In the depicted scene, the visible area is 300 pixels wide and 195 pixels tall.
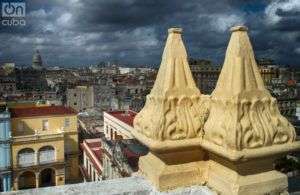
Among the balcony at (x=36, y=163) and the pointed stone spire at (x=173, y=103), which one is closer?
the pointed stone spire at (x=173, y=103)

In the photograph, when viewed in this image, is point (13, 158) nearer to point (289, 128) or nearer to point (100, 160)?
point (100, 160)

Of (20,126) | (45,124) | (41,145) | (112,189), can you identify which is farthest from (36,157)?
(112,189)

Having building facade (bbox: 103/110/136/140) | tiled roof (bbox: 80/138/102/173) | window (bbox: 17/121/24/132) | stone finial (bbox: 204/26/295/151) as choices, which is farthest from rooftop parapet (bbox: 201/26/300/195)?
window (bbox: 17/121/24/132)

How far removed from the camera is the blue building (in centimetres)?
2789

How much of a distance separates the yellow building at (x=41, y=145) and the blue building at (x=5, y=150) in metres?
0.41

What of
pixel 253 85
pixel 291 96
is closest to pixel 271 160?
pixel 253 85

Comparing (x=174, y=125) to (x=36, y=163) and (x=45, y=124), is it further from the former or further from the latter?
(x=45, y=124)

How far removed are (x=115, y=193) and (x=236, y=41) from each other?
146cm

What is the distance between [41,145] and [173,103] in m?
27.5

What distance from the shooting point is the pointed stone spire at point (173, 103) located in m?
3.08

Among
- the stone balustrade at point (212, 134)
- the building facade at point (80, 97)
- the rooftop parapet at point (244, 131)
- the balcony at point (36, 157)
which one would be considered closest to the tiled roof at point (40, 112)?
the balcony at point (36, 157)

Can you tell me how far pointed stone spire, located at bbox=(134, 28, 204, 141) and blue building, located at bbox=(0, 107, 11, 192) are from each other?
26.6 m

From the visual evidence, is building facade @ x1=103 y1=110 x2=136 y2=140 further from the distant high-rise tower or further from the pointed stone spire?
the distant high-rise tower

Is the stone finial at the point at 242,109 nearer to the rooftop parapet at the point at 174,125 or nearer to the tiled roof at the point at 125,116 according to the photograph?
the rooftop parapet at the point at 174,125
